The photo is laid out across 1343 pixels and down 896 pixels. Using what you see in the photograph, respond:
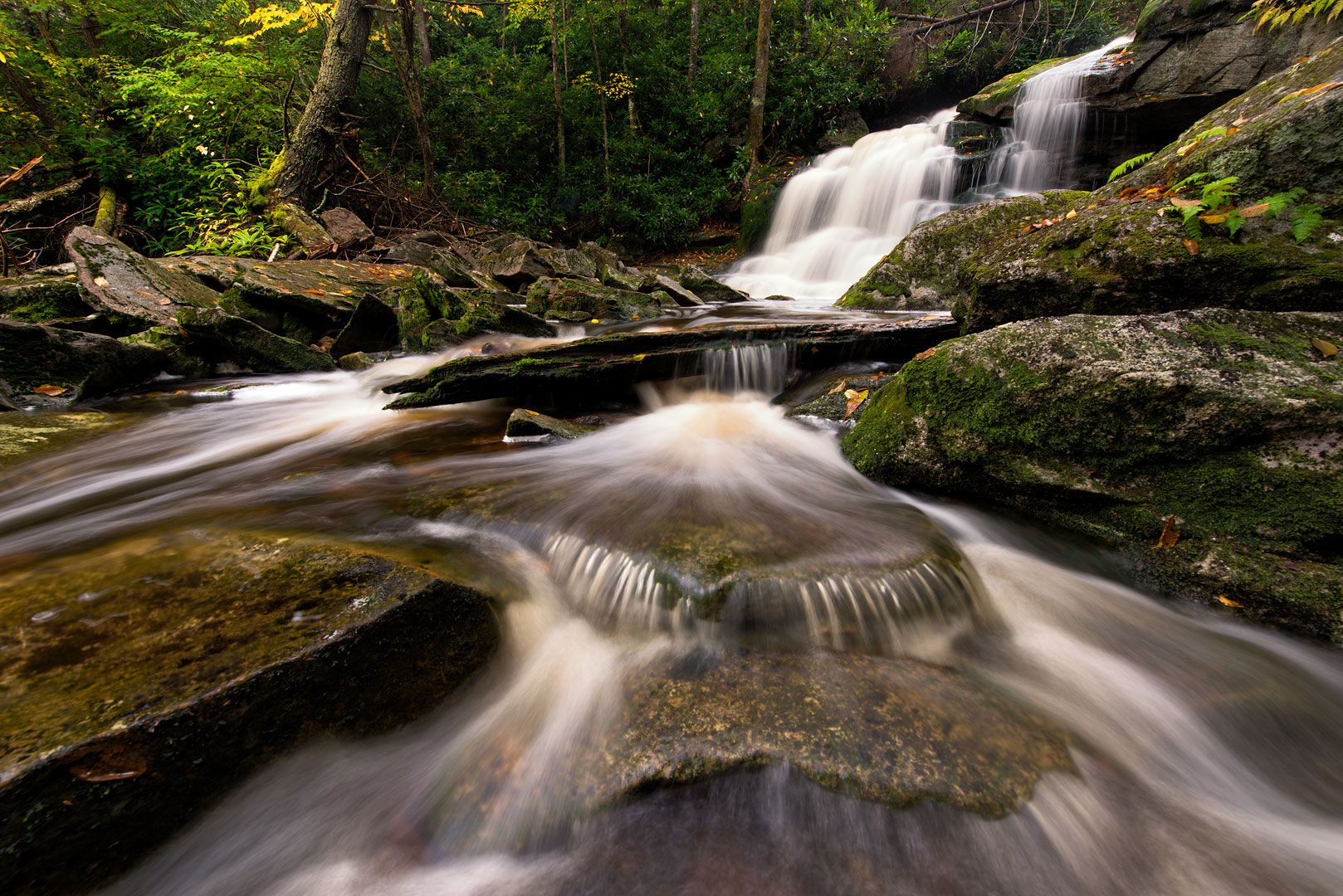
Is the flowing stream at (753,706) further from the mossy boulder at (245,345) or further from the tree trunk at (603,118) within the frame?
the tree trunk at (603,118)

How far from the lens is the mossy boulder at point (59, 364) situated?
4586 millimetres

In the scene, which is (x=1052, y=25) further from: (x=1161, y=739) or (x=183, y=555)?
(x=183, y=555)

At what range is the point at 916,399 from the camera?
3236 mm

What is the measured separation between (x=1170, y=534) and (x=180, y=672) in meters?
3.96

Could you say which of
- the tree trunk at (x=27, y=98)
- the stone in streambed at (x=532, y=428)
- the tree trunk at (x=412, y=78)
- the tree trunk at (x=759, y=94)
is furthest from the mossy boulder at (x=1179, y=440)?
the tree trunk at (x=759, y=94)

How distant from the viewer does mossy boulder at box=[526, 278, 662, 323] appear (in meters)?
8.35

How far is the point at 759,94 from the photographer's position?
50.7ft

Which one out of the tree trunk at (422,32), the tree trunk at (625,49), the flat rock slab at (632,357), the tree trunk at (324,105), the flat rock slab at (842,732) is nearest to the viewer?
the flat rock slab at (842,732)

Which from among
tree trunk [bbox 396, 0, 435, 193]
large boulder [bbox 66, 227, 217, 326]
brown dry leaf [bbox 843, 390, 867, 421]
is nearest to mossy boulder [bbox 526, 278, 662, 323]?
large boulder [bbox 66, 227, 217, 326]

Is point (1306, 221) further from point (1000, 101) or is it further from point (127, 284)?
point (1000, 101)

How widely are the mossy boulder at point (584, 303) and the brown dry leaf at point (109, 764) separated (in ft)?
24.9

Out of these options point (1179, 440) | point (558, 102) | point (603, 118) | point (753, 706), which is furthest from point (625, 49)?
point (753, 706)

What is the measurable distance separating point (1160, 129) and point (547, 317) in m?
13.4

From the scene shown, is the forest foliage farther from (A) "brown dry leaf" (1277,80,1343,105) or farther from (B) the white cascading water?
(A) "brown dry leaf" (1277,80,1343,105)
